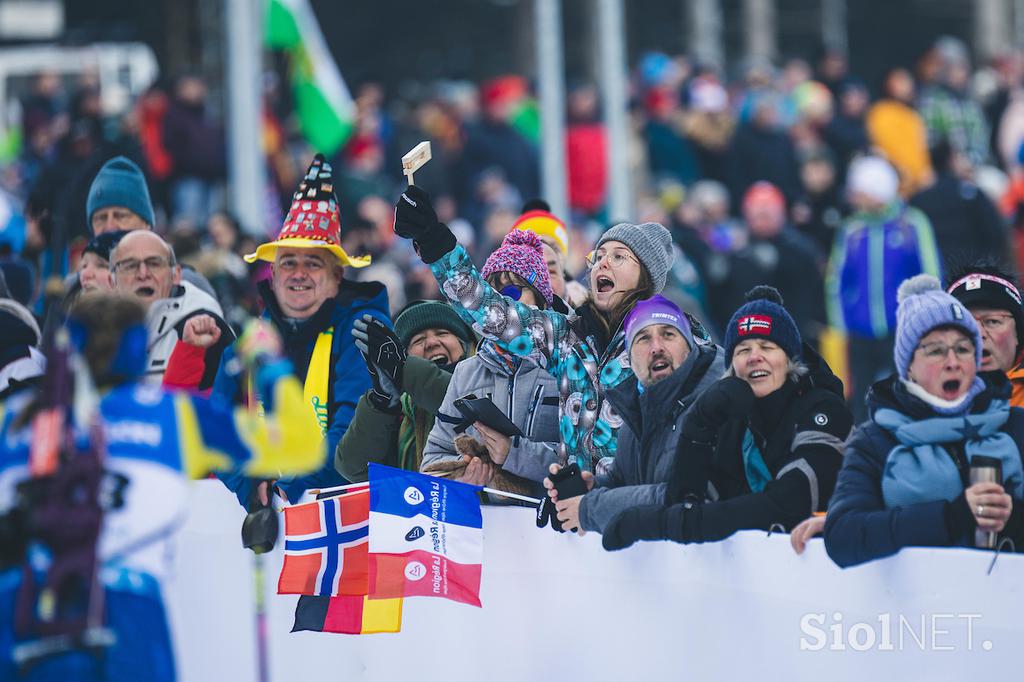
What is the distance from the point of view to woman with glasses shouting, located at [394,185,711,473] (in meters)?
7.02

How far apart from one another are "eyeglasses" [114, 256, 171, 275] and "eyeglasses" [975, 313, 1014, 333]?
11.1 feet

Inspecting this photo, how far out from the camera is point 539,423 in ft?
23.6

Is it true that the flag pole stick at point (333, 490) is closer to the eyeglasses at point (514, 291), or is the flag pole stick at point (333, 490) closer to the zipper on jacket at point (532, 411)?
the zipper on jacket at point (532, 411)

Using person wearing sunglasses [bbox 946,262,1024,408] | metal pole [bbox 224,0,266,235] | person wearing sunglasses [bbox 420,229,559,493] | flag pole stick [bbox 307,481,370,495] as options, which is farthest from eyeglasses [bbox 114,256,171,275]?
metal pole [bbox 224,0,266,235]

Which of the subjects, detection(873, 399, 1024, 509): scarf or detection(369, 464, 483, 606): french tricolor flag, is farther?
detection(369, 464, 483, 606): french tricolor flag

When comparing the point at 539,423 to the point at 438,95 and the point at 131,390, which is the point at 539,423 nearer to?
the point at 131,390

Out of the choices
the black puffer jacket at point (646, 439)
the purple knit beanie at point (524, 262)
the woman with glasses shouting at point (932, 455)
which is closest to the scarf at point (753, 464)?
the black puffer jacket at point (646, 439)

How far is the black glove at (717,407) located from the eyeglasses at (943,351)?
1.84ft

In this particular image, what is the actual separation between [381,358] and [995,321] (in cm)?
216

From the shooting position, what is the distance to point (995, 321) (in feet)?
23.1

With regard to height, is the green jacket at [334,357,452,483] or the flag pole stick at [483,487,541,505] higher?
the green jacket at [334,357,452,483]

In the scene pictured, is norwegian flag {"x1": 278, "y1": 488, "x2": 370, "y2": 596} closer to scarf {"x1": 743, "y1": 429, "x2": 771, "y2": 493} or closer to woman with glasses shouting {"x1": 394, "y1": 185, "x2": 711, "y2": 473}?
woman with glasses shouting {"x1": 394, "y1": 185, "x2": 711, "y2": 473}

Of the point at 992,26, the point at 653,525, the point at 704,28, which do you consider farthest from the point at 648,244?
the point at 992,26

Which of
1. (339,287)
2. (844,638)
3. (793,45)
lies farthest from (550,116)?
(793,45)
